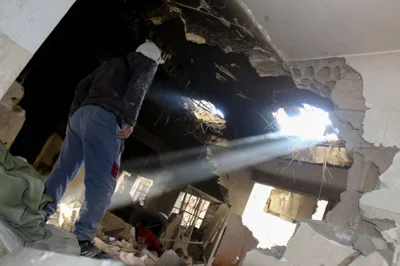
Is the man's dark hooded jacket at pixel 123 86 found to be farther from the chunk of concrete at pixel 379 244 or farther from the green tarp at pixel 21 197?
the chunk of concrete at pixel 379 244

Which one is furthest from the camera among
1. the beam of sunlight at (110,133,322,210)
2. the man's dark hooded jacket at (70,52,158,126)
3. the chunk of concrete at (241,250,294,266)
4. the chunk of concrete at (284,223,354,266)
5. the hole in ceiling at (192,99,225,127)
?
the hole in ceiling at (192,99,225,127)

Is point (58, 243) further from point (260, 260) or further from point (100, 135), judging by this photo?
point (260, 260)

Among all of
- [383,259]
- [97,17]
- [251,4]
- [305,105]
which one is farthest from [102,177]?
[97,17]

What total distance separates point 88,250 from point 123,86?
3.61 ft

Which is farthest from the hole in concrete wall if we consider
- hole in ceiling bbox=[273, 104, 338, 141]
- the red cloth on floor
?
hole in ceiling bbox=[273, 104, 338, 141]

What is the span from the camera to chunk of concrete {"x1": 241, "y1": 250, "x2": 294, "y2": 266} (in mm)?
1565

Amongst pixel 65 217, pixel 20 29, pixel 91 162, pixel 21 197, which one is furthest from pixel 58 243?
pixel 65 217

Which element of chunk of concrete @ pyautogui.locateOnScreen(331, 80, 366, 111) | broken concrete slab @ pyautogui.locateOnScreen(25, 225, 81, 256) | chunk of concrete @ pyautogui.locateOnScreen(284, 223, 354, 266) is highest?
chunk of concrete @ pyautogui.locateOnScreen(331, 80, 366, 111)

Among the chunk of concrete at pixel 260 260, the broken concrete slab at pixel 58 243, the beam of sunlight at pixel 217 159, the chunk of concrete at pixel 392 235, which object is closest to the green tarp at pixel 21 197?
the broken concrete slab at pixel 58 243

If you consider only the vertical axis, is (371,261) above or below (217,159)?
below

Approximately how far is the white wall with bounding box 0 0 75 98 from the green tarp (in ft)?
1.12

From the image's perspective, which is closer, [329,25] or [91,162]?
[329,25]

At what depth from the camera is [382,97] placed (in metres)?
1.53

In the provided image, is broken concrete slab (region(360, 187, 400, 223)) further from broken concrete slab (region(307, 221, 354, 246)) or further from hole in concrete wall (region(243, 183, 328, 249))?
hole in concrete wall (region(243, 183, 328, 249))
